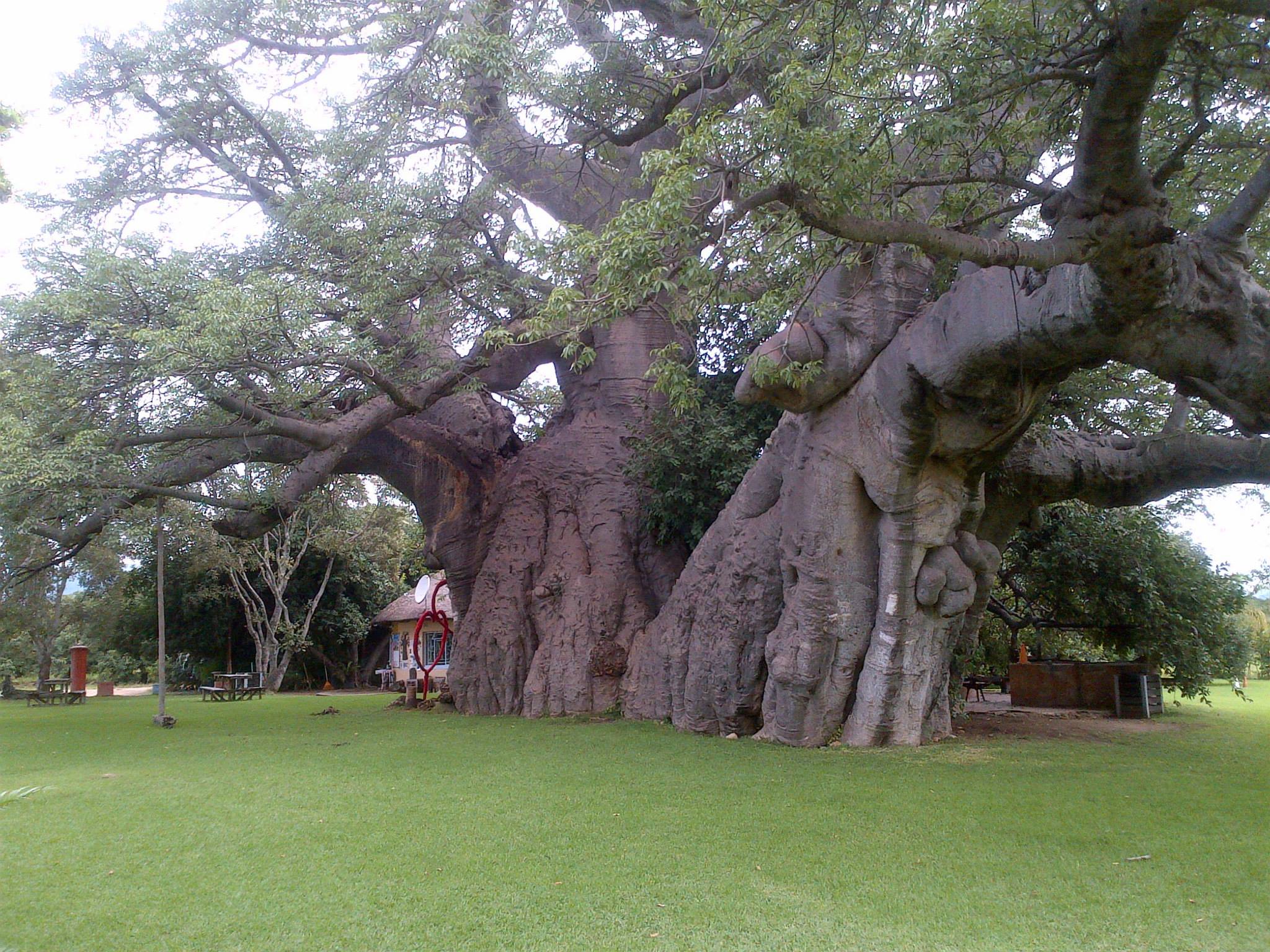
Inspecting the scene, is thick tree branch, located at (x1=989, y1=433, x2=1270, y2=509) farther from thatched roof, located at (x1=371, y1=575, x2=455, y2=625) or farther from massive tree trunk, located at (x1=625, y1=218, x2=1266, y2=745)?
thatched roof, located at (x1=371, y1=575, x2=455, y2=625)

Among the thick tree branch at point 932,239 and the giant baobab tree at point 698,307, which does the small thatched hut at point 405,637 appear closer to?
the giant baobab tree at point 698,307

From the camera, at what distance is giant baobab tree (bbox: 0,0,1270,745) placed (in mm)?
6273

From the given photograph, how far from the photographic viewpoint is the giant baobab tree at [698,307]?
6273 mm

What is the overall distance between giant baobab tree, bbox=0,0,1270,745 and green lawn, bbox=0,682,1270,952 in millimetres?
2252

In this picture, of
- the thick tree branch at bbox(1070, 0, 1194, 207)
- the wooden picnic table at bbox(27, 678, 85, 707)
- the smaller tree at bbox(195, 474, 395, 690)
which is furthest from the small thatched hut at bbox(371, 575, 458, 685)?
the thick tree branch at bbox(1070, 0, 1194, 207)

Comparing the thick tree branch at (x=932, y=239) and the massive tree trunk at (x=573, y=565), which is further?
the massive tree trunk at (x=573, y=565)

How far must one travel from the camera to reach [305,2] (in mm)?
12328

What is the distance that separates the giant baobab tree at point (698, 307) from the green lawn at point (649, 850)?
7.39 ft

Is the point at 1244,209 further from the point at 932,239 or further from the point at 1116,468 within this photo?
the point at 1116,468

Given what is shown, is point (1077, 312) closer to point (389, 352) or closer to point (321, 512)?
point (389, 352)

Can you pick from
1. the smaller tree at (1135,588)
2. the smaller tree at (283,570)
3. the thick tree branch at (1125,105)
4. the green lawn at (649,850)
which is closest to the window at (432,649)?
the smaller tree at (283,570)

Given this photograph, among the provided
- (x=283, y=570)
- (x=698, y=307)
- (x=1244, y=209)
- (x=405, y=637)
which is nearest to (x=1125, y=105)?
(x=1244, y=209)

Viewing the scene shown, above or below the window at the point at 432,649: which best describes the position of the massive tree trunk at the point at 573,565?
above

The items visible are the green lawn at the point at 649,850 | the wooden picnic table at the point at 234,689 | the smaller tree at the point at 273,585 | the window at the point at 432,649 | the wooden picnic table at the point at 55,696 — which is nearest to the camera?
the green lawn at the point at 649,850
